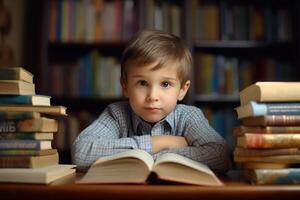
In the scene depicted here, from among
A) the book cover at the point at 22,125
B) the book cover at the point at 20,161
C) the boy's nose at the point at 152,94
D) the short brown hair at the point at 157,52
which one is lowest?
the book cover at the point at 20,161

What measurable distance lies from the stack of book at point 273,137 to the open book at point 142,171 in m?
0.10

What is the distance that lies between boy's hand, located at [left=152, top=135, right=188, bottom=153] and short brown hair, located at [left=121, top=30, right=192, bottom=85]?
0.20 m

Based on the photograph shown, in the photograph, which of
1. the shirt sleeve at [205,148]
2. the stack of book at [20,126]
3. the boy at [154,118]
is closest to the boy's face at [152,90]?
the boy at [154,118]

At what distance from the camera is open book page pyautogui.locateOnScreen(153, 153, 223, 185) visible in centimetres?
70

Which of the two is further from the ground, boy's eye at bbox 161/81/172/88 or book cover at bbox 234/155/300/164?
boy's eye at bbox 161/81/172/88

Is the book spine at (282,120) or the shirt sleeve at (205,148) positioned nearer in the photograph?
the book spine at (282,120)

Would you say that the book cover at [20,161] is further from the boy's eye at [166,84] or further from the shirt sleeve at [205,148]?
the boy's eye at [166,84]

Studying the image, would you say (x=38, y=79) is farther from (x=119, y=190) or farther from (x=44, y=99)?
(x=119, y=190)

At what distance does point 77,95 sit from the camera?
2.49 metres

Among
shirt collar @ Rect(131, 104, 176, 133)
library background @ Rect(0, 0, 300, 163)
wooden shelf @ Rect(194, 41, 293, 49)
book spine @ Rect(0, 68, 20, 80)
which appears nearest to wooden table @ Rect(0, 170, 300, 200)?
book spine @ Rect(0, 68, 20, 80)

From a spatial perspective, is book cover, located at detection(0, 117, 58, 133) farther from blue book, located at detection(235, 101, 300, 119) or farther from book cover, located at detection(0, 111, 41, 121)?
blue book, located at detection(235, 101, 300, 119)

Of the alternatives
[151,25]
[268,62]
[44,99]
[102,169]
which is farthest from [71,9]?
[102,169]

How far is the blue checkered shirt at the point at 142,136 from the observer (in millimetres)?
995

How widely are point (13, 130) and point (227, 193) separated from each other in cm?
43
